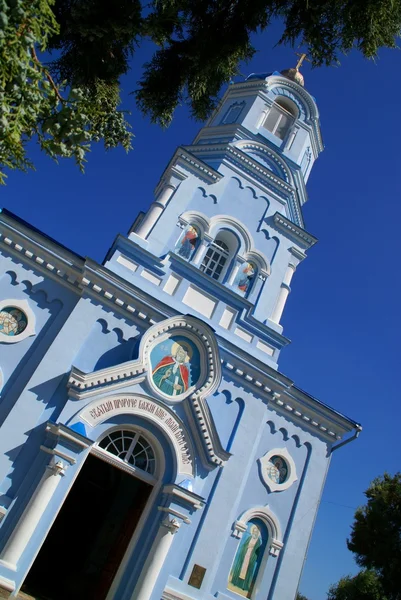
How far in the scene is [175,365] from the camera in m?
10.5

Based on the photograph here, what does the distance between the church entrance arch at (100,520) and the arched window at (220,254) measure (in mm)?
4813

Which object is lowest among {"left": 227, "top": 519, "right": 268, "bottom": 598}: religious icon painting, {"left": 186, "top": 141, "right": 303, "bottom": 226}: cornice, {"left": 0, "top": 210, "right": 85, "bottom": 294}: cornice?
{"left": 227, "top": 519, "right": 268, "bottom": 598}: religious icon painting

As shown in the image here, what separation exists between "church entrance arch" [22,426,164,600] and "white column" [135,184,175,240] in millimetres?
4881

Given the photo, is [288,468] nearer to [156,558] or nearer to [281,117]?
[156,558]

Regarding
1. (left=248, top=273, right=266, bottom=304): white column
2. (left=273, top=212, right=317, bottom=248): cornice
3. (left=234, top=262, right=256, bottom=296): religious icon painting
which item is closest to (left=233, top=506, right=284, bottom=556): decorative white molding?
(left=248, top=273, right=266, bottom=304): white column

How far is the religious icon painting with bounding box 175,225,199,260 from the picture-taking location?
40.2 ft

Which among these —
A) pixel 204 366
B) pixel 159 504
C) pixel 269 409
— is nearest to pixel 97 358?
pixel 204 366

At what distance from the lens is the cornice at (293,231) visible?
14.1m

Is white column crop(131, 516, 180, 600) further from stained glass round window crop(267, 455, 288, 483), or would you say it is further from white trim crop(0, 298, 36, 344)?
white trim crop(0, 298, 36, 344)

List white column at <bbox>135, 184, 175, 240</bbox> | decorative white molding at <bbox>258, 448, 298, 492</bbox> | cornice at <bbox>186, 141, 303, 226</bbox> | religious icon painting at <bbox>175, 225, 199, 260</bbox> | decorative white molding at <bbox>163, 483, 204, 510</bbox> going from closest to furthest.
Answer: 1. decorative white molding at <bbox>163, 483, 204, 510</bbox>
2. decorative white molding at <bbox>258, 448, 298, 492</bbox>
3. white column at <bbox>135, 184, 175, 240</bbox>
4. religious icon painting at <bbox>175, 225, 199, 260</bbox>
5. cornice at <bbox>186, 141, 303, 226</bbox>

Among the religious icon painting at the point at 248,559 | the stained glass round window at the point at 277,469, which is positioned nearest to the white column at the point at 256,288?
the stained glass round window at the point at 277,469

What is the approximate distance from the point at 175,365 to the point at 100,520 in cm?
505

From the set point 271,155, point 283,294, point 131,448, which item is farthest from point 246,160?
point 131,448

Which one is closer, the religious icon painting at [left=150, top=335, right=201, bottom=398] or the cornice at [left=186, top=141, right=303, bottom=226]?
the religious icon painting at [left=150, top=335, right=201, bottom=398]
